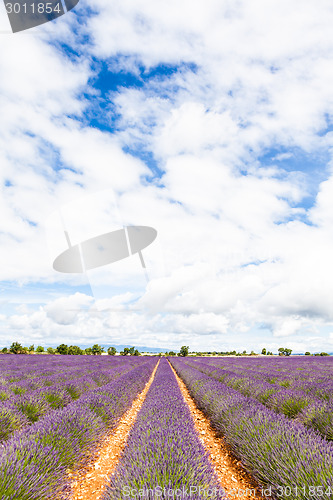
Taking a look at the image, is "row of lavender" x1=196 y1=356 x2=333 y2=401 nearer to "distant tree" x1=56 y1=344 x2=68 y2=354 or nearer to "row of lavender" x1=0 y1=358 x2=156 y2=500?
"row of lavender" x1=0 y1=358 x2=156 y2=500

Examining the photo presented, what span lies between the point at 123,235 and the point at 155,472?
17.8 feet

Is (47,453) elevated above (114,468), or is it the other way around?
(47,453)

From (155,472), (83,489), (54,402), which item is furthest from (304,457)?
(54,402)

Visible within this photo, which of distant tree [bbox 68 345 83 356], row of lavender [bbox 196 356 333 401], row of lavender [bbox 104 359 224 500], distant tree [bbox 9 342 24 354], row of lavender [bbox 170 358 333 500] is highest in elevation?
row of lavender [bbox 104 359 224 500]

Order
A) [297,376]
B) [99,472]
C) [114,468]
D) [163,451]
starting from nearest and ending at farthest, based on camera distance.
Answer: [163,451] → [114,468] → [99,472] → [297,376]

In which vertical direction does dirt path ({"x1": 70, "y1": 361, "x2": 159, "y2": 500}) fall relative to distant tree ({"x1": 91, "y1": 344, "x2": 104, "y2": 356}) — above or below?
above

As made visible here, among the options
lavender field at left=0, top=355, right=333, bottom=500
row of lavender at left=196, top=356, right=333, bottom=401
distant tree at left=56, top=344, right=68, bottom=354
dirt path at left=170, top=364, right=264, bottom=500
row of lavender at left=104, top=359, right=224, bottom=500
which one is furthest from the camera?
distant tree at left=56, top=344, right=68, bottom=354

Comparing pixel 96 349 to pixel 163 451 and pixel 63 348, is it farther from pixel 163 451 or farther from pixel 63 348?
pixel 163 451

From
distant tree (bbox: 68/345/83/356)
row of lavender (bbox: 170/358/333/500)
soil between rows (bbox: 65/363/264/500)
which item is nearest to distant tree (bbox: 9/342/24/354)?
distant tree (bbox: 68/345/83/356)

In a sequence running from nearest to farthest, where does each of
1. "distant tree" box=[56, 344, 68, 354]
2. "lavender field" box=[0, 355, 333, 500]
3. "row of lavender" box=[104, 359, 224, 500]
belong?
"row of lavender" box=[104, 359, 224, 500] → "lavender field" box=[0, 355, 333, 500] → "distant tree" box=[56, 344, 68, 354]

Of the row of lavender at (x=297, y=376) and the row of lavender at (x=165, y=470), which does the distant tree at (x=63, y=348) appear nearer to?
the row of lavender at (x=297, y=376)

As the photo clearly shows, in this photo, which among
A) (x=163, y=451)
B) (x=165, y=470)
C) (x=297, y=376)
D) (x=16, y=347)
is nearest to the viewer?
(x=165, y=470)

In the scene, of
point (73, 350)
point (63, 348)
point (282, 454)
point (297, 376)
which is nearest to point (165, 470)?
point (282, 454)

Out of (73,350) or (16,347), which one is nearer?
(16,347)
